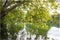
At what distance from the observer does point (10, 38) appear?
226cm

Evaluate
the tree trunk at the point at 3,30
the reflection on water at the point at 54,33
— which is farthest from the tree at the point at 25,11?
the reflection on water at the point at 54,33

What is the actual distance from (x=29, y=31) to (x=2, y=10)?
1.57ft

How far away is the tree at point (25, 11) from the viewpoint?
2.17 m

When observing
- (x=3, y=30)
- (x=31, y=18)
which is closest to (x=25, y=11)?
(x=31, y=18)

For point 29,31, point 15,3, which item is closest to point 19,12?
point 15,3

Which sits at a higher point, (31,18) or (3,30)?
(31,18)

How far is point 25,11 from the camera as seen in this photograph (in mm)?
2209

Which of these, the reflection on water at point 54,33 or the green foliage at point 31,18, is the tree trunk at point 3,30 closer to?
the green foliage at point 31,18

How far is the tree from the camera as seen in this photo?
217 cm

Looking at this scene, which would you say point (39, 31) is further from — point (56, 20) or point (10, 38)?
point (10, 38)

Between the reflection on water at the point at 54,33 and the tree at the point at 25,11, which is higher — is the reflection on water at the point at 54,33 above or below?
below

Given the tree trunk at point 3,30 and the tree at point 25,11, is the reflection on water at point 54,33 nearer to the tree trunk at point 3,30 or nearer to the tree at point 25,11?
the tree at point 25,11

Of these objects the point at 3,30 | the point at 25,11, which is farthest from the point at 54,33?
the point at 3,30

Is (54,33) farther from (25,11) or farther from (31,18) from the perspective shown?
(25,11)
